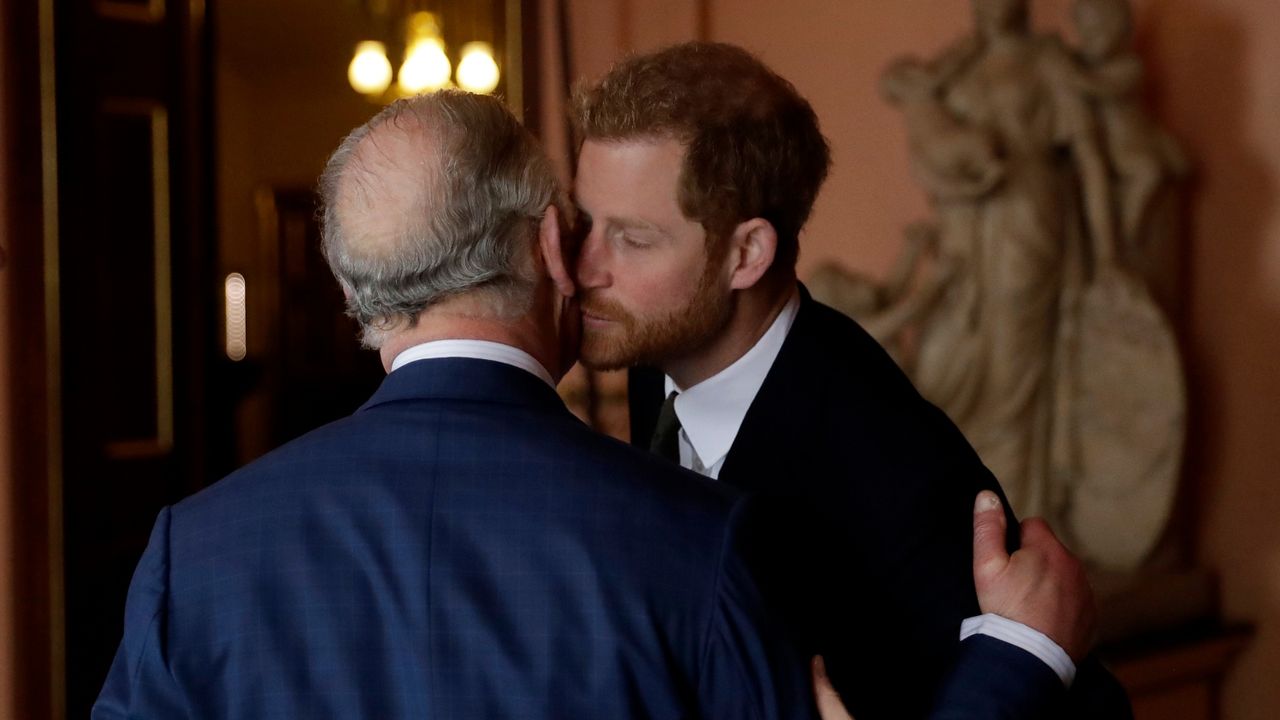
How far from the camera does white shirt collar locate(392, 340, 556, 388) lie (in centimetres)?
133

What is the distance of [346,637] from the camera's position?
4.12 ft

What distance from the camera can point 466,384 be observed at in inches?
51.5

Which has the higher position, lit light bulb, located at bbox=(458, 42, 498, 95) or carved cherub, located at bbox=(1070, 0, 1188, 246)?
lit light bulb, located at bbox=(458, 42, 498, 95)

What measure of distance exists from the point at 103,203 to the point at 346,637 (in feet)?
13.1

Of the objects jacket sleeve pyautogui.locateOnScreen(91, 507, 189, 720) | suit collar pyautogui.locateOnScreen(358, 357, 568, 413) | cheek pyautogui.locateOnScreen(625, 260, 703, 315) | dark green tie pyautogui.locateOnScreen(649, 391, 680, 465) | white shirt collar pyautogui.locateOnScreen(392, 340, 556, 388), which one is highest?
cheek pyautogui.locateOnScreen(625, 260, 703, 315)

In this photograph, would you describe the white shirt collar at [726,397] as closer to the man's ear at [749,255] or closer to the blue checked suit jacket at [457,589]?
the man's ear at [749,255]

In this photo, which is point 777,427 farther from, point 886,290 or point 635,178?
point 886,290

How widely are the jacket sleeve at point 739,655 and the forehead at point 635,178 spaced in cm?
55

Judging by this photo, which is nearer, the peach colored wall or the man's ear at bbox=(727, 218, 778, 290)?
the man's ear at bbox=(727, 218, 778, 290)

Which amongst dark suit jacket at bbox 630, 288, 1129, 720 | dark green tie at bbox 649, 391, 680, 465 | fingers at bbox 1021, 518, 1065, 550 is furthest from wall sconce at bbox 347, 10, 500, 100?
fingers at bbox 1021, 518, 1065, 550

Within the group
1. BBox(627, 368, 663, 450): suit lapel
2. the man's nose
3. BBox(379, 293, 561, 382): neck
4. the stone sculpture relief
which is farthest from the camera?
the stone sculpture relief

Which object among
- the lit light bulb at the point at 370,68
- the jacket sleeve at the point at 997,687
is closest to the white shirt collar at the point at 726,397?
the jacket sleeve at the point at 997,687

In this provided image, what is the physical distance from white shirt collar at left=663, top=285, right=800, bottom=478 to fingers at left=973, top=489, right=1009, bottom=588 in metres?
0.33

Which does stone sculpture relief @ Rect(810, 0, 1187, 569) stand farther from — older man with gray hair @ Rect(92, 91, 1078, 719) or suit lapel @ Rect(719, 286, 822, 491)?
older man with gray hair @ Rect(92, 91, 1078, 719)
